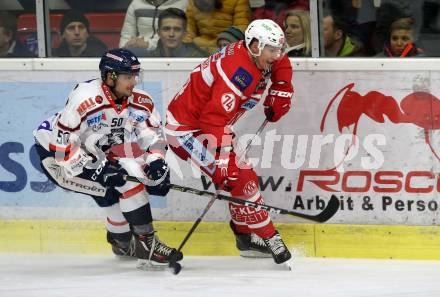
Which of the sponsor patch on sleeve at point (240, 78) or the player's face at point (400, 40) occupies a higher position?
the player's face at point (400, 40)

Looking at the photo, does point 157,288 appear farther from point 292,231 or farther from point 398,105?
point 398,105

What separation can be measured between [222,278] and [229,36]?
1.41m

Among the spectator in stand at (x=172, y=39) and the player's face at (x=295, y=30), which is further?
the spectator in stand at (x=172, y=39)

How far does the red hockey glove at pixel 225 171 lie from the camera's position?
6320 mm

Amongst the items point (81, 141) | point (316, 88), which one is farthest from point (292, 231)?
point (81, 141)

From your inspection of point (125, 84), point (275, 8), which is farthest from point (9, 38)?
point (275, 8)

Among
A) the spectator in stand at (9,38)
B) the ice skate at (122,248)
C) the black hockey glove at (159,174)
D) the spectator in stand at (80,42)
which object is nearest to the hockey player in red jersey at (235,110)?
the black hockey glove at (159,174)

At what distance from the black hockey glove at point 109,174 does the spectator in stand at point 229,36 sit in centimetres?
96

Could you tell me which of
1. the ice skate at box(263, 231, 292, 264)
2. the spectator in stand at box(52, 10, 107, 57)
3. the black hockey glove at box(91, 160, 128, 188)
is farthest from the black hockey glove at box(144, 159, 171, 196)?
the spectator in stand at box(52, 10, 107, 57)

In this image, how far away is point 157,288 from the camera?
6.07 meters

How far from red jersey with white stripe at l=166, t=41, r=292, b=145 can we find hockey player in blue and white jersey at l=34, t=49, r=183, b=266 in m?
0.16

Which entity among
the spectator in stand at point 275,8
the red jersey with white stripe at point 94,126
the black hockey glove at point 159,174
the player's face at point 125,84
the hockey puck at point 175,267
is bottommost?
the hockey puck at point 175,267

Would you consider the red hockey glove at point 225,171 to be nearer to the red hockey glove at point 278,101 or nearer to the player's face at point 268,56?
the red hockey glove at point 278,101

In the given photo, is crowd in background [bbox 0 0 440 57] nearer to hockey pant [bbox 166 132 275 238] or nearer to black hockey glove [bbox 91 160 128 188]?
hockey pant [bbox 166 132 275 238]
